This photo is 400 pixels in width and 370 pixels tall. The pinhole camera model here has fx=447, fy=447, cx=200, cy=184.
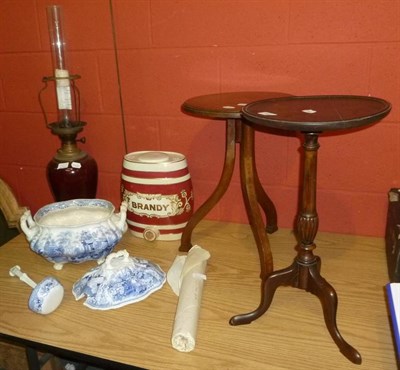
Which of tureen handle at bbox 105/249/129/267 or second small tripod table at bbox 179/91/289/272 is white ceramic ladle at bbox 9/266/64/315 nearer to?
tureen handle at bbox 105/249/129/267

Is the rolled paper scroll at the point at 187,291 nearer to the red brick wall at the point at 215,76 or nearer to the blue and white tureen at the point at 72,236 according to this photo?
the blue and white tureen at the point at 72,236

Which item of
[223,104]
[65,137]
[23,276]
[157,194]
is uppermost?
[223,104]

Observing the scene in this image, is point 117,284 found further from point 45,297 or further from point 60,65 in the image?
point 60,65

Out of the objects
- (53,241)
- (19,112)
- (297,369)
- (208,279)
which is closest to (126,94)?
(19,112)

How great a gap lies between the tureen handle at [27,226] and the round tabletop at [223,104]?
18.4 inches

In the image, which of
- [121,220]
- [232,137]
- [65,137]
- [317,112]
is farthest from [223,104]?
[65,137]

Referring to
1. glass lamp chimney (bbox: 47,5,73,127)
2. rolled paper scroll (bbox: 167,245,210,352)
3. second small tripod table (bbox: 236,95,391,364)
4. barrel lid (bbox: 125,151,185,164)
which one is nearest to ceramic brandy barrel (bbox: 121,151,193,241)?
barrel lid (bbox: 125,151,185,164)

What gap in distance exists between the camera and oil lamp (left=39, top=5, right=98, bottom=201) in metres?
1.28

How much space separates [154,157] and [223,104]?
0.30m

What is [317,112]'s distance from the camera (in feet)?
2.65

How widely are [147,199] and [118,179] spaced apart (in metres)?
0.28

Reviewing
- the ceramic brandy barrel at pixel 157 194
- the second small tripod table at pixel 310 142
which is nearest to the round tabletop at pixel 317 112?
the second small tripod table at pixel 310 142

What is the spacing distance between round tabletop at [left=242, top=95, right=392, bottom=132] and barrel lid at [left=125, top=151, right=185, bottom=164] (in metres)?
0.38

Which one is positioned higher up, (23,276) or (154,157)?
(154,157)
